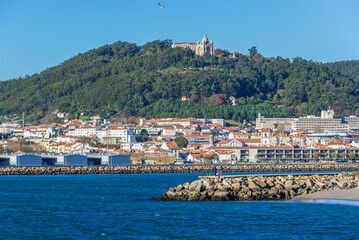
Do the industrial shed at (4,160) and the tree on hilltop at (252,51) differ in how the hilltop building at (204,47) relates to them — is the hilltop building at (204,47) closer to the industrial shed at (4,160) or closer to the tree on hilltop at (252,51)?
the tree on hilltop at (252,51)

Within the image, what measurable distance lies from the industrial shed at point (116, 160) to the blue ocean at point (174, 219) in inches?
1713

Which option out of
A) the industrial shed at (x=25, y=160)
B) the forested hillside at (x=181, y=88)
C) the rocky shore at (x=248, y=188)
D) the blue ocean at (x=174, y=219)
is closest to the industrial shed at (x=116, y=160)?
the industrial shed at (x=25, y=160)

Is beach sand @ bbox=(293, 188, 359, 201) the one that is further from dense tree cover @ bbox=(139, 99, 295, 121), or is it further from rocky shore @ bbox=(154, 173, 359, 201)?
dense tree cover @ bbox=(139, 99, 295, 121)

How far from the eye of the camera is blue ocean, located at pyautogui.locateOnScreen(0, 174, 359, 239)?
22.9 m

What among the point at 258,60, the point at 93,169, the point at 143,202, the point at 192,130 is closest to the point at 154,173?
the point at 93,169

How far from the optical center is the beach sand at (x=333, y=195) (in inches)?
1205

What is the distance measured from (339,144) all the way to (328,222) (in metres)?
80.1

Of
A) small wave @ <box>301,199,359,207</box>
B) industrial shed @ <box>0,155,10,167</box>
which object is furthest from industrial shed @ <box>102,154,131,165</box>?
small wave @ <box>301,199,359,207</box>

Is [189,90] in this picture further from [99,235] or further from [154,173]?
[99,235]

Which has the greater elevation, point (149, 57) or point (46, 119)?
point (149, 57)

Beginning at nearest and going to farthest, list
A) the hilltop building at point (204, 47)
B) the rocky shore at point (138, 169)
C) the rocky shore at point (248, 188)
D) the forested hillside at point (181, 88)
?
the rocky shore at point (248, 188) → the rocky shore at point (138, 169) → the forested hillside at point (181, 88) → the hilltop building at point (204, 47)

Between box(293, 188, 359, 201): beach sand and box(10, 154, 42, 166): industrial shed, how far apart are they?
148 ft

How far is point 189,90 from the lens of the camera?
15550 centimetres

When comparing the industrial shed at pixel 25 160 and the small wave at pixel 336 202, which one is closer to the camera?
the small wave at pixel 336 202
